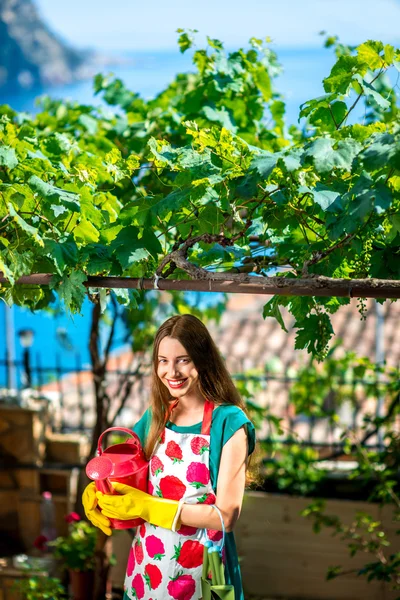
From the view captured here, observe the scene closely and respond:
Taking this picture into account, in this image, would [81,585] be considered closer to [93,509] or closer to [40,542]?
[40,542]

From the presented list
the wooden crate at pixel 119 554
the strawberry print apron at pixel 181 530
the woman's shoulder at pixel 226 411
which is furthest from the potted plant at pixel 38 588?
the woman's shoulder at pixel 226 411

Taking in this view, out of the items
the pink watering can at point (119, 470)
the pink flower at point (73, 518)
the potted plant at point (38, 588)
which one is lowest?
the potted plant at point (38, 588)

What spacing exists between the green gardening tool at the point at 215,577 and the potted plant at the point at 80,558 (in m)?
1.69

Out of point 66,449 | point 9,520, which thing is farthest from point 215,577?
point 9,520

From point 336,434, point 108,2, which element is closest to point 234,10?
point 108,2

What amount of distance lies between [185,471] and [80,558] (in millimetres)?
1667

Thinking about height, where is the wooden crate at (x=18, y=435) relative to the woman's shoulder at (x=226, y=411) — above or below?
below

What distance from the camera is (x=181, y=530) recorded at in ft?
7.39

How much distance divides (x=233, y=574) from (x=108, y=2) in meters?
12.3

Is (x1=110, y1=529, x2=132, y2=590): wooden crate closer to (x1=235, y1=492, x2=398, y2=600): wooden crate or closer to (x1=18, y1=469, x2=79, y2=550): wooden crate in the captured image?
(x1=18, y1=469, x2=79, y2=550): wooden crate

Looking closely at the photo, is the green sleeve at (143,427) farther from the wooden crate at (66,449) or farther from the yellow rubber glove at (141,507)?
the wooden crate at (66,449)

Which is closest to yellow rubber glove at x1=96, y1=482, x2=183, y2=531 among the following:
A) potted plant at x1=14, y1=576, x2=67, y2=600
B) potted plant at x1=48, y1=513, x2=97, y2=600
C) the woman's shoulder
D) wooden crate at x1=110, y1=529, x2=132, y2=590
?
the woman's shoulder

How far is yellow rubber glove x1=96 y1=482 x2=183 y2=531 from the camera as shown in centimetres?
218

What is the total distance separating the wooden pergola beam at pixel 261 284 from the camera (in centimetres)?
198
